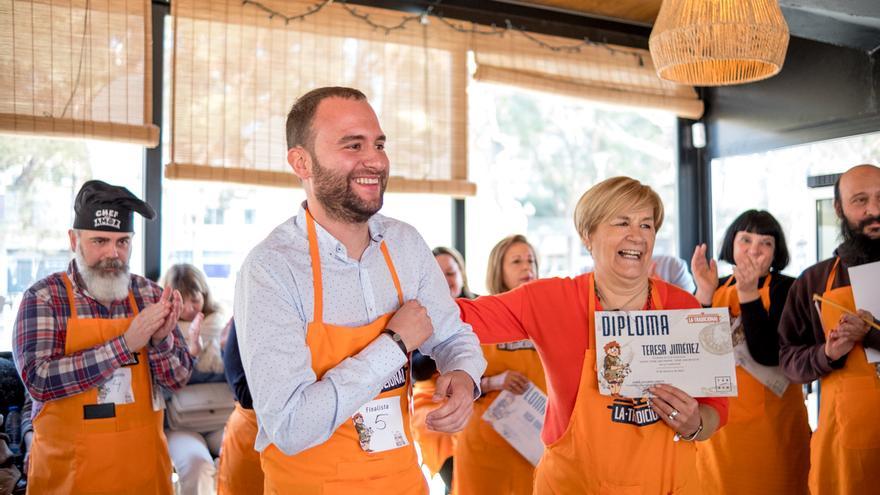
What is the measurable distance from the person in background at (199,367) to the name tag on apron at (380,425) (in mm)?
2388

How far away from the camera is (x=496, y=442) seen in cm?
342

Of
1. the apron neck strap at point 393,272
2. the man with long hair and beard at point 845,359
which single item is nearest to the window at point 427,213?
the man with long hair and beard at point 845,359

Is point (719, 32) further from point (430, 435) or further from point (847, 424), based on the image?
point (430, 435)

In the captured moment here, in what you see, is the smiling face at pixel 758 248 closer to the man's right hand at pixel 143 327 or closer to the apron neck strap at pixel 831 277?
the apron neck strap at pixel 831 277

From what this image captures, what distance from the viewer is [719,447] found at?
3.54 meters

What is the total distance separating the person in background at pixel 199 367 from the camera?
12.9ft

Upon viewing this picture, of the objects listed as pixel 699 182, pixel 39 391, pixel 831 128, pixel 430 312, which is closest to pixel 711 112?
pixel 699 182

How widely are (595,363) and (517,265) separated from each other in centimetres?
175

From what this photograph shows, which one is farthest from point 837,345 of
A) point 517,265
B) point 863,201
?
point 517,265

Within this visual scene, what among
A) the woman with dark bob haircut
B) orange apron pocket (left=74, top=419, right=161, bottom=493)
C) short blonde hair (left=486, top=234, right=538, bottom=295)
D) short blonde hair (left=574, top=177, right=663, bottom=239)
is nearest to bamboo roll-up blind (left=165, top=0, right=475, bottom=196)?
short blonde hair (left=486, top=234, right=538, bottom=295)

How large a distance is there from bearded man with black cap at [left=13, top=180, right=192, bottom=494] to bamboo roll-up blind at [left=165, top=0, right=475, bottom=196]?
4.28ft

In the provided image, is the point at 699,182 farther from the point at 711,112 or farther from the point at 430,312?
the point at 430,312

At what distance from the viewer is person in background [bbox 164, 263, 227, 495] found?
394 cm

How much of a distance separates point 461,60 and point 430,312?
3478 mm
